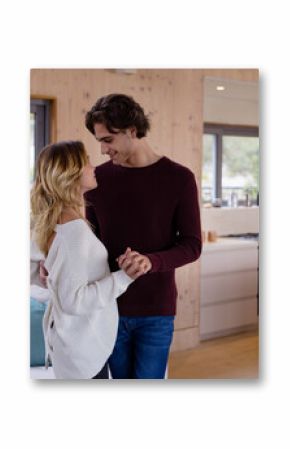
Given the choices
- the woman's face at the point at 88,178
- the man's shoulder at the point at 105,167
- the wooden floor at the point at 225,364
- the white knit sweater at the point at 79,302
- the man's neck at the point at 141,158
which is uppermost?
the man's neck at the point at 141,158

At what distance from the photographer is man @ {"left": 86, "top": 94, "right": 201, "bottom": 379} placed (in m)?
2.27

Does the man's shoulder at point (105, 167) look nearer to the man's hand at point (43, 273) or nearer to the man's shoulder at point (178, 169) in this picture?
the man's shoulder at point (178, 169)

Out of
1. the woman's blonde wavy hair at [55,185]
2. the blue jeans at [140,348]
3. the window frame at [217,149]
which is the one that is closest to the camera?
the woman's blonde wavy hair at [55,185]

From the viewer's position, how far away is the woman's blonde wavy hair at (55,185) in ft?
7.25

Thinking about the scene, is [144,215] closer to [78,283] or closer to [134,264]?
[134,264]

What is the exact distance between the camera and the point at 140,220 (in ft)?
7.45

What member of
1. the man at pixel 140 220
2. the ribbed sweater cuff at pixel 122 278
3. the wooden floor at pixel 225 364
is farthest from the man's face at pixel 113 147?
the wooden floor at pixel 225 364

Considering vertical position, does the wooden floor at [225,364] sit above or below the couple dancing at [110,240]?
below

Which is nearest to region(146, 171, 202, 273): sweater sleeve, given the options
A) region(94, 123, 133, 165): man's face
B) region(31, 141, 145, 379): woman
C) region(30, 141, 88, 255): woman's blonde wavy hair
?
region(31, 141, 145, 379): woman

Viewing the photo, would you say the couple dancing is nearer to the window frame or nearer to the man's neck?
the man's neck

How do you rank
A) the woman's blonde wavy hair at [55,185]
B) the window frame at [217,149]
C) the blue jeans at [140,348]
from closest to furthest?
the woman's blonde wavy hair at [55,185], the blue jeans at [140,348], the window frame at [217,149]

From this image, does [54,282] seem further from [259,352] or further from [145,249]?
[259,352]
